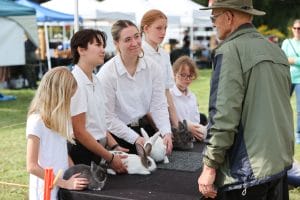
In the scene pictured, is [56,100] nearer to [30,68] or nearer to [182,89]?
[182,89]

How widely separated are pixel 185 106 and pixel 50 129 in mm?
2055

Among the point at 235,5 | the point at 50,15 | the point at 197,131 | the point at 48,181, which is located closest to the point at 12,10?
the point at 50,15

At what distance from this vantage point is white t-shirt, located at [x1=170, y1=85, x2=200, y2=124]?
453 cm

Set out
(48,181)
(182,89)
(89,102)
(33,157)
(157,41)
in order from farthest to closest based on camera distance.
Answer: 1. (182,89)
2. (157,41)
3. (89,102)
4. (33,157)
5. (48,181)

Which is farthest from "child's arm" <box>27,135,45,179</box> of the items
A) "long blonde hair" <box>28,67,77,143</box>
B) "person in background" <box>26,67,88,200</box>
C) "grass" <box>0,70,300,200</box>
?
"grass" <box>0,70,300,200</box>

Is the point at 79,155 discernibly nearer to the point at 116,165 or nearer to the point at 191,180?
the point at 116,165

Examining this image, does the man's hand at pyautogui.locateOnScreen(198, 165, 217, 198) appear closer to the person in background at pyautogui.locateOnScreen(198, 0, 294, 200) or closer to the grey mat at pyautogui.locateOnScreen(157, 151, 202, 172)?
the person in background at pyautogui.locateOnScreen(198, 0, 294, 200)

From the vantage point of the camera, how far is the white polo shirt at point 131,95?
3.57 m

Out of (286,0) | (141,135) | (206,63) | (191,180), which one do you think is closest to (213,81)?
(191,180)

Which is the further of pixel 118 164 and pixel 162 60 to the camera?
pixel 162 60

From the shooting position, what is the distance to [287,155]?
2.28 metres

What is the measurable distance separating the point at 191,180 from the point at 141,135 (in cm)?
78

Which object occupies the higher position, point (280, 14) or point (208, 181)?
point (208, 181)

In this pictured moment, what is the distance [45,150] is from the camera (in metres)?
2.74
